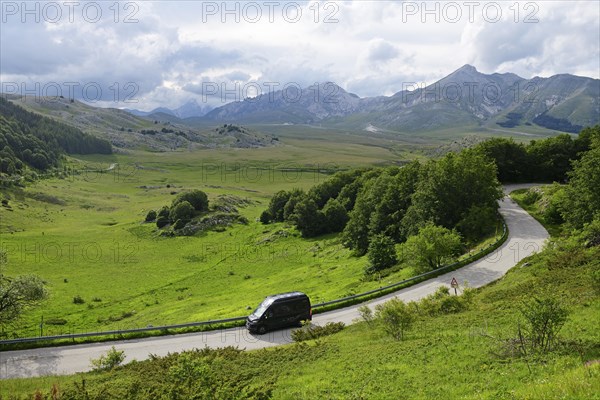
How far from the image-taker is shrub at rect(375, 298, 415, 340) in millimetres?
26922

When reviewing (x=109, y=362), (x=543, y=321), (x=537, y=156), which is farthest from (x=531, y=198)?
(x=109, y=362)

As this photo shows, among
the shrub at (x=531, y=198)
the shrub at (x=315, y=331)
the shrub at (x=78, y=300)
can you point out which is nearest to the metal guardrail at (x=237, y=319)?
the shrub at (x=315, y=331)

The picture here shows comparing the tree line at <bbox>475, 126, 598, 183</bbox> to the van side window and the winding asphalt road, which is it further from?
the van side window

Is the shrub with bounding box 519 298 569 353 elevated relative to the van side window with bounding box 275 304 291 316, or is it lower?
elevated

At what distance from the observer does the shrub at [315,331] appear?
3192cm

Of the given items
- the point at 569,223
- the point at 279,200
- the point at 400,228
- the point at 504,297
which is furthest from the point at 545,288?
the point at 279,200

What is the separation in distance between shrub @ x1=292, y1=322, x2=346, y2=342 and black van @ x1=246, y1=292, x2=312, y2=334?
122 centimetres

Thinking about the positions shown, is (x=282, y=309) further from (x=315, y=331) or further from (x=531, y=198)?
(x=531, y=198)

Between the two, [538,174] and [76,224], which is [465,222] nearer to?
[538,174]

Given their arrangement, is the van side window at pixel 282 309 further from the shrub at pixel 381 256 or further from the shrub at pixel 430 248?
the shrub at pixel 381 256

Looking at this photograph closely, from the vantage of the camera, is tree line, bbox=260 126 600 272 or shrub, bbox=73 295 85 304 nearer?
tree line, bbox=260 126 600 272

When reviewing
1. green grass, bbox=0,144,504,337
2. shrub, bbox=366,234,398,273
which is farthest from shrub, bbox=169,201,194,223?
shrub, bbox=366,234,398,273

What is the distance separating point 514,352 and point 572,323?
4976mm

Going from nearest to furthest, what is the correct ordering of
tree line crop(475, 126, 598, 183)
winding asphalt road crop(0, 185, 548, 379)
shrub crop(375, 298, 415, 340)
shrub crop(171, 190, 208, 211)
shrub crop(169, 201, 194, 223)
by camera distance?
shrub crop(375, 298, 415, 340), winding asphalt road crop(0, 185, 548, 379), tree line crop(475, 126, 598, 183), shrub crop(169, 201, 194, 223), shrub crop(171, 190, 208, 211)
